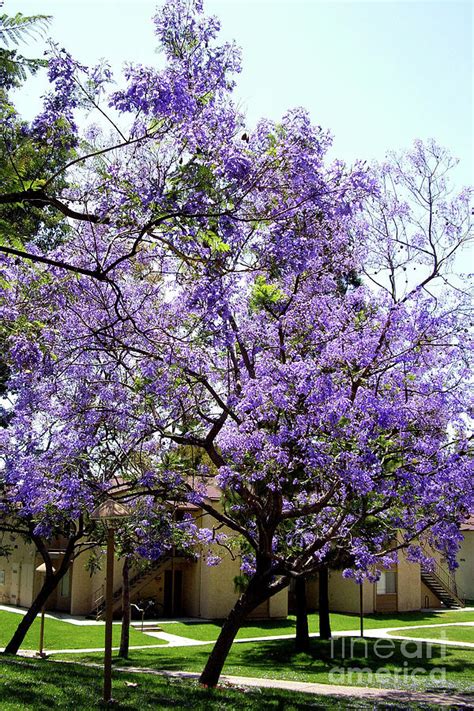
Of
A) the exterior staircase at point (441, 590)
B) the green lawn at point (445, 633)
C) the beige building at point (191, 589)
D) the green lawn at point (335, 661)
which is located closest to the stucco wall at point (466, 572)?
the exterior staircase at point (441, 590)

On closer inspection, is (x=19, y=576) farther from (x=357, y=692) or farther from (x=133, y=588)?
(x=357, y=692)

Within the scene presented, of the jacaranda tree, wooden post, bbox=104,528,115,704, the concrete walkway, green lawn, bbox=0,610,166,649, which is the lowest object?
green lawn, bbox=0,610,166,649

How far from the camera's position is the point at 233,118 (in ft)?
27.0

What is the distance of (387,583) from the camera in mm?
35062

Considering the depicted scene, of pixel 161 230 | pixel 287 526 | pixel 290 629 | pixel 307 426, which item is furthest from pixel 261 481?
pixel 290 629

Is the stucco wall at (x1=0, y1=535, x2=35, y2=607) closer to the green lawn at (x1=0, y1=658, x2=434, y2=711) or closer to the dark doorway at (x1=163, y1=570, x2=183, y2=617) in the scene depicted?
the dark doorway at (x1=163, y1=570, x2=183, y2=617)

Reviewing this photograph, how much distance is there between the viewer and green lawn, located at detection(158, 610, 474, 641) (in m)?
26.6

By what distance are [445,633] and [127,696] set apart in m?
21.0

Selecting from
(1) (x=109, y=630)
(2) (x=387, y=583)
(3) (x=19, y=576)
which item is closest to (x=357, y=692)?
(1) (x=109, y=630)

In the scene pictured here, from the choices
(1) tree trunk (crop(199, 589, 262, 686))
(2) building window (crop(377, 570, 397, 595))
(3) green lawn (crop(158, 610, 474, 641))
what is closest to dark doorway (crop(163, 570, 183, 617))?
(3) green lawn (crop(158, 610, 474, 641))

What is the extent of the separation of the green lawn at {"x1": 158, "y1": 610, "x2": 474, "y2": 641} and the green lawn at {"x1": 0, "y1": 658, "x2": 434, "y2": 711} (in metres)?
14.0

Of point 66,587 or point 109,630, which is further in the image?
point 66,587

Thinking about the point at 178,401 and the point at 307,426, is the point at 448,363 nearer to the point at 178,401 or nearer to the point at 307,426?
the point at 307,426

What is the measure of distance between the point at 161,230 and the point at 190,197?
0.54 m
